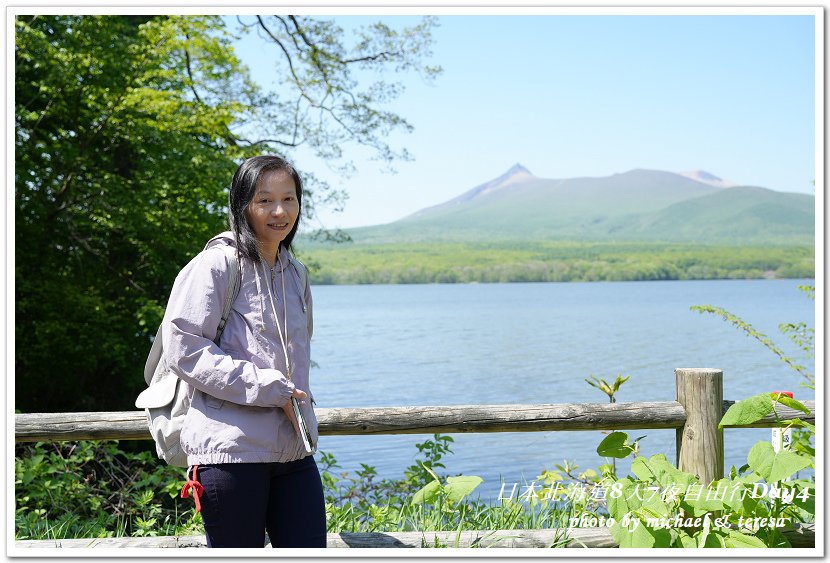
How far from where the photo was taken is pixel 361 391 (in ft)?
52.7

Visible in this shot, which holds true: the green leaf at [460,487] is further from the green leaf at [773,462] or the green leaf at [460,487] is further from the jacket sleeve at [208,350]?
the jacket sleeve at [208,350]

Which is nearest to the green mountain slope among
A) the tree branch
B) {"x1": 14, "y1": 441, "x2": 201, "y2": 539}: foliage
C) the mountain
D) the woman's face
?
the mountain

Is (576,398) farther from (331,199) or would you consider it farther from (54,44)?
(54,44)

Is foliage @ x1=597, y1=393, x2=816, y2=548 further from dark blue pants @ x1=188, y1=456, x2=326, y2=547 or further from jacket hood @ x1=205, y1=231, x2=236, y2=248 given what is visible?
jacket hood @ x1=205, y1=231, x2=236, y2=248

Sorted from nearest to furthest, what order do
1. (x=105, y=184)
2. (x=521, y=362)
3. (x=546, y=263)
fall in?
1. (x=105, y=184)
2. (x=521, y=362)
3. (x=546, y=263)

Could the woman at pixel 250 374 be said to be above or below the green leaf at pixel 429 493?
above

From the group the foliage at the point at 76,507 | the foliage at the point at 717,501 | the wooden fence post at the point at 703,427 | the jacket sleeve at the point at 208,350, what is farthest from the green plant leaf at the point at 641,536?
the foliage at the point at 76,507

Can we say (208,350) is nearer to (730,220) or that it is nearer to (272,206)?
(272,206)

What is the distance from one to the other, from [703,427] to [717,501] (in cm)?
36

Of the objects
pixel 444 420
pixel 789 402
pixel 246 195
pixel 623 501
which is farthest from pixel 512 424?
pixel 246 195

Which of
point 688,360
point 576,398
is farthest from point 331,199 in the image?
point 688,360

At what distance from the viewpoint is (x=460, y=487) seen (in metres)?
3.52

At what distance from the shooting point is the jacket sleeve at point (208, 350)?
7.74ft

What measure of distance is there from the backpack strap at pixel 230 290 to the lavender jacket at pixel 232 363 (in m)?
0.01
